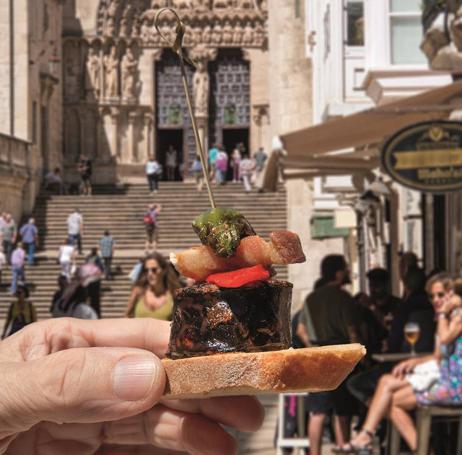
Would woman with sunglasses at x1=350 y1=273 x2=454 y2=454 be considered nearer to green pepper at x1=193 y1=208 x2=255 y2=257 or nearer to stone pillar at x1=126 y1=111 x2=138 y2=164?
green pepper at x1=193 y1=208 x2=255 y2=257

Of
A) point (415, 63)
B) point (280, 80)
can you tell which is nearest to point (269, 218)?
point (280, 80)

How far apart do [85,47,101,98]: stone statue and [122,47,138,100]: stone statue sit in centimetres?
88

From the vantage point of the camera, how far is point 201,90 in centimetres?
4506

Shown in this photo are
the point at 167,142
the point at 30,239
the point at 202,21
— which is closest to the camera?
the point at 30,239

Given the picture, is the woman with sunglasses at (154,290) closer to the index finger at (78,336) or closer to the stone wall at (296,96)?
the index finger at (78,336)

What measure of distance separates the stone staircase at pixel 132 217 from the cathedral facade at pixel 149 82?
5.78 m

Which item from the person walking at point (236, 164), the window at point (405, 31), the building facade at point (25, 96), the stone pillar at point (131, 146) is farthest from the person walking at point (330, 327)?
the stone pillar at point (131, 146)

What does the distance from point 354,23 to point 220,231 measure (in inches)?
575

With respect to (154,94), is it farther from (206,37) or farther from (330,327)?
(330,327)

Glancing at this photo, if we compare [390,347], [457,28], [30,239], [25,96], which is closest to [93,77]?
[25,96]

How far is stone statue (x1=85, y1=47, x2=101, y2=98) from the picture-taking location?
45750mm

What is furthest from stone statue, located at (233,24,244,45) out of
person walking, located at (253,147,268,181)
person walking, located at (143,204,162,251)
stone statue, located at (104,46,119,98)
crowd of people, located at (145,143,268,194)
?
person walking, located at (143,204,162,251)

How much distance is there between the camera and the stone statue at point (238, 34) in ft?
152

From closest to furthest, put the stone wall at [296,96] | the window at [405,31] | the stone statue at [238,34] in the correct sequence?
the window at [405,31]
the stone wall at [296,96]
the stone statue at [238,34]
